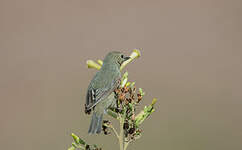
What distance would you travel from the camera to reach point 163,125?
13547 millimetres

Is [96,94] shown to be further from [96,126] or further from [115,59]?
[96,126]

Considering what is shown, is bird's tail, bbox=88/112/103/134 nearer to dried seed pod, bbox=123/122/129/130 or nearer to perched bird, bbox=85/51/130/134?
perched bird, bbox=85/51/130/134

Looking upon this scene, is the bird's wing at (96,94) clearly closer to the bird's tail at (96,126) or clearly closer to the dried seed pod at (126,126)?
the bird's tail at (96,126)

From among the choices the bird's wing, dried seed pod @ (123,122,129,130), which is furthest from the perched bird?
dried seed pod @ (123,122,129,130)

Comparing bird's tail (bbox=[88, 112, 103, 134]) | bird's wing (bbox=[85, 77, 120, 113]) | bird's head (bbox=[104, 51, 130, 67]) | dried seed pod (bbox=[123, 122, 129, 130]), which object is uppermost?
bird's head (bbox=[104, 51, 130, 67])

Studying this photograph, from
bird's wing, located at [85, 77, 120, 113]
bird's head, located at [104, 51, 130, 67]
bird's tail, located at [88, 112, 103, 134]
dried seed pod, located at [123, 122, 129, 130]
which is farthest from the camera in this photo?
bird's head, located at [104, 51, 130, 67]

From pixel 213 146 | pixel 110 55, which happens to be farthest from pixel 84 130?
pixel 110 55

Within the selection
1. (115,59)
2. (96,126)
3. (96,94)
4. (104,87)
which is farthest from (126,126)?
(115,59)

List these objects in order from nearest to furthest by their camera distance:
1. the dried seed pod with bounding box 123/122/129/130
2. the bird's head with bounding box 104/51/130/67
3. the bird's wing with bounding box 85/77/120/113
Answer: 1. the dried seed pod with bounding box 123/122/129/130
2. the bird's wing with bounding box 85/77/120/113
3. the bird's head with bounding box 104/51/130/67

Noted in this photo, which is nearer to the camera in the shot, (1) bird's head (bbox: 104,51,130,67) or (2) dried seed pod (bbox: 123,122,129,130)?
(2) dried seed pod (bbox: 123,122,129,130)

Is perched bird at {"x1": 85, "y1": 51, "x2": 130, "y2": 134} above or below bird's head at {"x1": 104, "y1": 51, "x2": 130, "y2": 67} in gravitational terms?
below

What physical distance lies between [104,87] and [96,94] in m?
0.19

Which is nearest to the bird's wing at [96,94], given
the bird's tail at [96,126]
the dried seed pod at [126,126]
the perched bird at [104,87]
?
the perched bird at [104,87]

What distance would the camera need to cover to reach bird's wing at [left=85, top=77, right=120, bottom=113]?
4.84 meters
